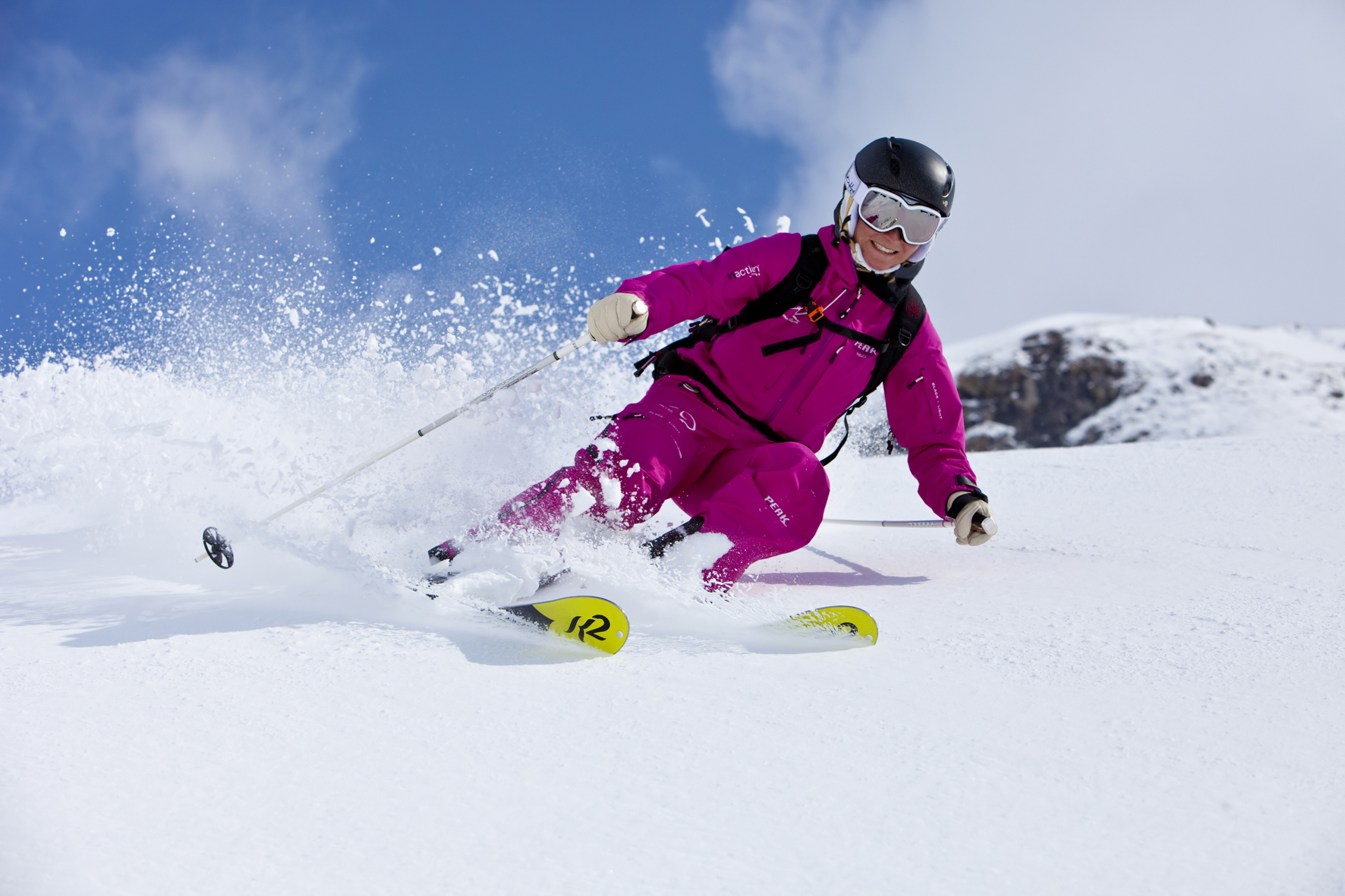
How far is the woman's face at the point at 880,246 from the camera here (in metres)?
2.93

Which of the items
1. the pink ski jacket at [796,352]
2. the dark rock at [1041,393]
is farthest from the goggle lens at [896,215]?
the dark rock at [1041,393]

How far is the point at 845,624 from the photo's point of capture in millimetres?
2236

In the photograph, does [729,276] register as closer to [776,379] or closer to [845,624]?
[776,379]

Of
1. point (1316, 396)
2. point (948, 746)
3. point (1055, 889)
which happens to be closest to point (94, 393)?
point (948, 746)

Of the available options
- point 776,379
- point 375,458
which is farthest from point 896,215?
point 375,458

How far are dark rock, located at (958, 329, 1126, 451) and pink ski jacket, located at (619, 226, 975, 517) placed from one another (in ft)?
225

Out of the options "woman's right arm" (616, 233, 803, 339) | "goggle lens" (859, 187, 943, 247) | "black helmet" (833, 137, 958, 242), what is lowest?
"woman's right arm" (616, 233, 803, 339)

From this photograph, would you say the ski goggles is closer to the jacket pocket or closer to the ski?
the jacket pocket

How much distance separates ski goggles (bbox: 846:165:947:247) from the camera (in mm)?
2881

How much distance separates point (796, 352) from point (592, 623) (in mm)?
1367

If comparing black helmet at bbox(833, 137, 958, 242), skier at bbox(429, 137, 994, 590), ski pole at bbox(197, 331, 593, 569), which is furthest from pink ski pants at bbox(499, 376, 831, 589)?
black helmet at bbox(833, 137, 958, 242)

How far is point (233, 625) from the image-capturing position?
7.46 ft

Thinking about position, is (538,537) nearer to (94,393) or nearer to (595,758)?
(595,758)

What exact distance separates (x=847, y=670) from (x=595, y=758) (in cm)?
73
